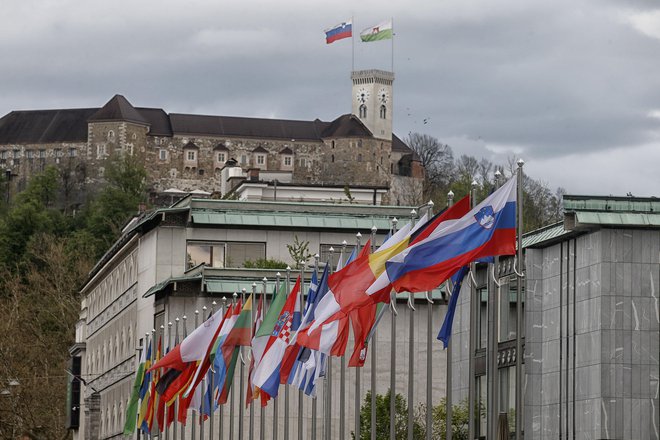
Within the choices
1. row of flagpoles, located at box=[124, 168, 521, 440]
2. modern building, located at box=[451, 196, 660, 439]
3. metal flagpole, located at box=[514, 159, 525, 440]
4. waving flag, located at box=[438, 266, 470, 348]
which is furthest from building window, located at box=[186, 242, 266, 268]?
metal flagpole, located at box=[514, 159, 525, 440]

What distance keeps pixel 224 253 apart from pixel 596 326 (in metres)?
24.3

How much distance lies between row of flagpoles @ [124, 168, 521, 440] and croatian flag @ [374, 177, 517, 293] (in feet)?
0.05

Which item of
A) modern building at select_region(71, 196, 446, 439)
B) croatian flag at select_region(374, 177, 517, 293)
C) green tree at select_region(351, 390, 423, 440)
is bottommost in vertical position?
green tree at select_region(351, 390, 423, 440)

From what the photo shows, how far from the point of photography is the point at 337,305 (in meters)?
30.6

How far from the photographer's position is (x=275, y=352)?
1425 inches

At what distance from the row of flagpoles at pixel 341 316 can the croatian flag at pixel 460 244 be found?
0.6 inches

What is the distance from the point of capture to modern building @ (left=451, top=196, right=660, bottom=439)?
139 ft

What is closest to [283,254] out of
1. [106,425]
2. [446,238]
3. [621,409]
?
[106,425]

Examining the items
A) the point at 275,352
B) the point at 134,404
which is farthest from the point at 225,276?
the point at 275,352

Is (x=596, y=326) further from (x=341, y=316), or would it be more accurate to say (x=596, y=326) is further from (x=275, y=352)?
(x=341, y=316)

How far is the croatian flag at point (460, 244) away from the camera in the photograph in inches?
1019

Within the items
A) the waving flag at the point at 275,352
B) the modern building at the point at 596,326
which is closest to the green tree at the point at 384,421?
the modern building at the point at 596,326

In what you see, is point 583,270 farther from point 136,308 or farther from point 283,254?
point 136,308

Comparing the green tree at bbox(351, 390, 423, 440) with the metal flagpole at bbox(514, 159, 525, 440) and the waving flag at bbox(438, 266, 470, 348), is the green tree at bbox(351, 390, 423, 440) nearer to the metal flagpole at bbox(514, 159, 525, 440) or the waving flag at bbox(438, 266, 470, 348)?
the waving flag at bbox(438, 266, 470, 348)
